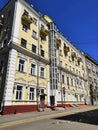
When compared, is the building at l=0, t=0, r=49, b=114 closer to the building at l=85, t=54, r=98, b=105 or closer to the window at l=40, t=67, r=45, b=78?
the window at l=40, t=67, r=45, b=78

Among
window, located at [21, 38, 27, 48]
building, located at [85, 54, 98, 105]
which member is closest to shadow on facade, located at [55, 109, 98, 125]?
window, located at [21, 38, 27, 48]

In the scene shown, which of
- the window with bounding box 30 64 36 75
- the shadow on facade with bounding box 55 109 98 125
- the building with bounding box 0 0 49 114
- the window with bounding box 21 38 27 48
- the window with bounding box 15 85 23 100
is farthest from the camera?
the window with bounding box 30 64 36 75

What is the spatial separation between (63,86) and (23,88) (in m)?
13.3

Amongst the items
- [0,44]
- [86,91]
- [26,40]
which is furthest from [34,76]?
[86,91]

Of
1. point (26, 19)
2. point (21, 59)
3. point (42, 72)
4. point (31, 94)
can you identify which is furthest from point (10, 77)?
point (26, 19)

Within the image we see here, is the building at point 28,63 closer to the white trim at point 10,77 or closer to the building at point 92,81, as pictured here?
the white trim at point 10,77

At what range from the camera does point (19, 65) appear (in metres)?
21.5

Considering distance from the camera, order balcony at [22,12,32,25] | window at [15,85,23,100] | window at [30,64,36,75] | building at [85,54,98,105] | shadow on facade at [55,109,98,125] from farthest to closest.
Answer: building at [85,54,98,105] → balcony at [22,12,32,25] → window at [30,64,36,75] → window at [15,85,23,100] → shadow on facade at [55,109,98,125]

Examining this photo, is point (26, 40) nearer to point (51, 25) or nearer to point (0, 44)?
point (0, 44)

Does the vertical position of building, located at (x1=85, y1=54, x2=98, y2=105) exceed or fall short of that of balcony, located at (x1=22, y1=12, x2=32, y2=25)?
it falls short

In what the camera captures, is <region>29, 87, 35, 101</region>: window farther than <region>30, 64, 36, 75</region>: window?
No

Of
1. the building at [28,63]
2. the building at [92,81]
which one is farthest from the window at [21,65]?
the building at [92,81]

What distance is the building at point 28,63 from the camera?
19523 mm

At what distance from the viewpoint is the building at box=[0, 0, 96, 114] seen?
19.5m
